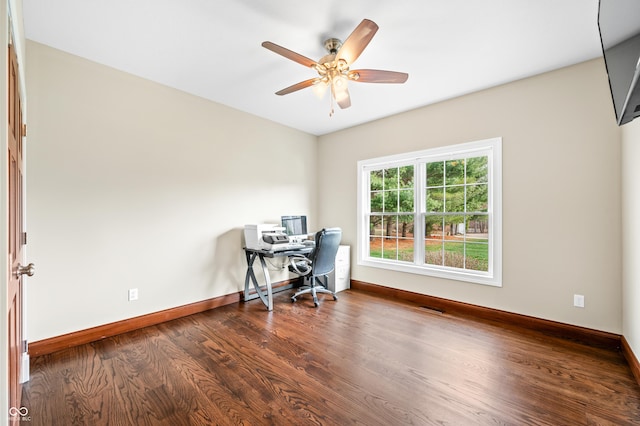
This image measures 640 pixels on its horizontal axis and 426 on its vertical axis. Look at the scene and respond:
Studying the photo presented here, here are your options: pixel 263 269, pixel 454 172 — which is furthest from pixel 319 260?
pixel 454 172

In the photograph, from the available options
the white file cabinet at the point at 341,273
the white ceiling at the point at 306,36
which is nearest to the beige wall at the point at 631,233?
the white ceiling at the point at 306,36

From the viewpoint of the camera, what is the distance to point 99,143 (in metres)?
2.57

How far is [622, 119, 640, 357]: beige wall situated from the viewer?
200 centimetres

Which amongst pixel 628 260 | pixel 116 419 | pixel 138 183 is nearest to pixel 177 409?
pixel 116 419

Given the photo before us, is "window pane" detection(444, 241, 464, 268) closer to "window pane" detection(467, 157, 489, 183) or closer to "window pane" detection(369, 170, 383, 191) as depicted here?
"window pane" detection(467, 157, 489, 183)

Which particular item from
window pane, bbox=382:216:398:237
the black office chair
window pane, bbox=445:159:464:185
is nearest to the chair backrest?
the black office chair

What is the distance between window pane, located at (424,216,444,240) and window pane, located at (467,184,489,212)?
0.38 metres

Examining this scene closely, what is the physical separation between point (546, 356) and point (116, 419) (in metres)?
3.15

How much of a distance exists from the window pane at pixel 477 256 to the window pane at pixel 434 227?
37 centimetres

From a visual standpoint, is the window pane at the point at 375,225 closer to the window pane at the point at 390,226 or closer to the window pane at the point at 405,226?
the window pane at the point at 390,226

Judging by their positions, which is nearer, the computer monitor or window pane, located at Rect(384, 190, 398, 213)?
the computer monitor

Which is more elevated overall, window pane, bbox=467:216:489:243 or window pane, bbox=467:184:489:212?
window pane, bbox=467:184:489:212

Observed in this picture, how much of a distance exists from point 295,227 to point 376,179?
147 cm

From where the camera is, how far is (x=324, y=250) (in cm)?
354
